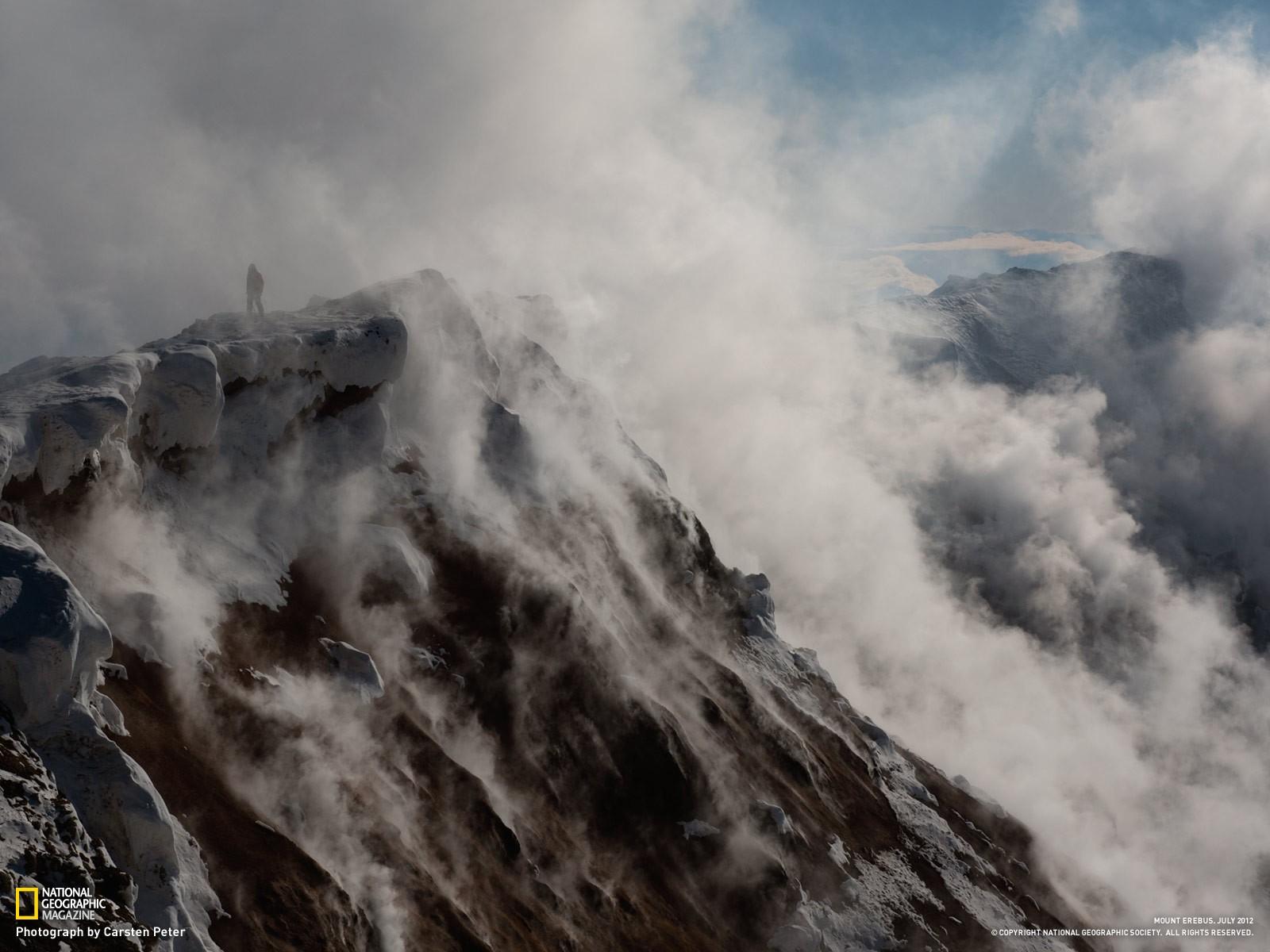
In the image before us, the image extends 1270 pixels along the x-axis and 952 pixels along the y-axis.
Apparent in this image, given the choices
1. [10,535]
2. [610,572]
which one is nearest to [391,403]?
[610,572]

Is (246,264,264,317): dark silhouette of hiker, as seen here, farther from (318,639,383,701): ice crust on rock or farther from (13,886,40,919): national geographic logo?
(13,886,40,919): national geographic logo

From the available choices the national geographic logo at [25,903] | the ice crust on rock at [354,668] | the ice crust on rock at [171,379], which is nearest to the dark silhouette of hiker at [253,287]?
the ice crust on rock at [171,379]

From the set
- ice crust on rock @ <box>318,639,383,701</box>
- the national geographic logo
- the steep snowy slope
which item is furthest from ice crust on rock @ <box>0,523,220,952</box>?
ice crust on rock @ <box>318,639,383,701</box>

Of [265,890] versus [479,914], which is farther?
[479,914]

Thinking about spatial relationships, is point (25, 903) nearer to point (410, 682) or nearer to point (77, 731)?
point (77, 731)

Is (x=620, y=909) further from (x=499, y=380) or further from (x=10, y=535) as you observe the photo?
(x=499, y=380)

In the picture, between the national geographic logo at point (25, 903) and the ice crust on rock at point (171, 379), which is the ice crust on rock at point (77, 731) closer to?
the national geographic logo at point (25, 903)
